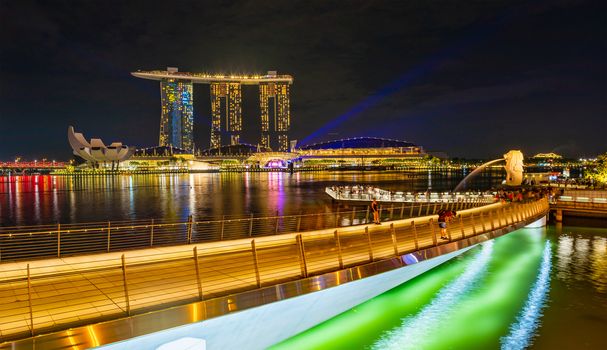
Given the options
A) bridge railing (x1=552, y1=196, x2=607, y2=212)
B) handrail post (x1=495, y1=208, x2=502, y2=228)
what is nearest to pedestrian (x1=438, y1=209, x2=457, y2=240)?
handrail post (x1=495, y1=208, x2=502, y2=228)

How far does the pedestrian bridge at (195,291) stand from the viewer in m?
5.32

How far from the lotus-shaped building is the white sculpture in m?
144

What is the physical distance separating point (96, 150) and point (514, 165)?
148 meters

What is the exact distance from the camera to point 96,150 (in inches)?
6083

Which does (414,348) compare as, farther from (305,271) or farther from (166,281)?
(166,281)

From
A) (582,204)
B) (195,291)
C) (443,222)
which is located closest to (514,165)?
(582,204)

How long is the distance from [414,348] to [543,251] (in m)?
12.6

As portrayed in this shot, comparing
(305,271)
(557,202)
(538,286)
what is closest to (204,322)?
(305,271)

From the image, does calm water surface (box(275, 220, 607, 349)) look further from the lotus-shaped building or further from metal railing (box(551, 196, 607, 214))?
the lotus-shaped building

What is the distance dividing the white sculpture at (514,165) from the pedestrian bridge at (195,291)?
86.4 feet

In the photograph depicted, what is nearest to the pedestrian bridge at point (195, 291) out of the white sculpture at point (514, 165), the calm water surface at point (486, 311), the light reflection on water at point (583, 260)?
the calm water surface at point (486, 311)

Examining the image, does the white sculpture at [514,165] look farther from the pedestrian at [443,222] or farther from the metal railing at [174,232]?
the pedestrian at [443,222]

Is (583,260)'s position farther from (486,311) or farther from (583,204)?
(583,204)

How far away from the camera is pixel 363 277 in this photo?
841 cm
